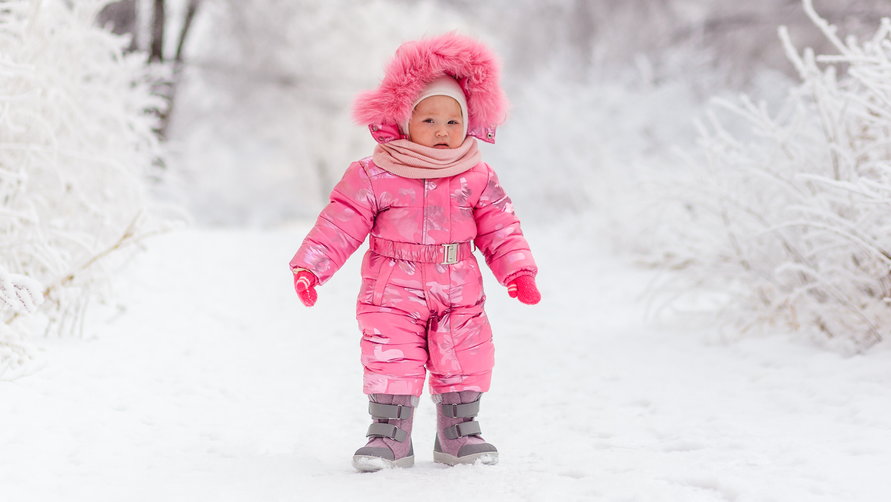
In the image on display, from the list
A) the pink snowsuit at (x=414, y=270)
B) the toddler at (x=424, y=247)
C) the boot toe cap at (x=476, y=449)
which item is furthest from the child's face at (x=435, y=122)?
the boot toe cap at (x=476, y=449)

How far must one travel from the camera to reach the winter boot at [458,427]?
8.43ft

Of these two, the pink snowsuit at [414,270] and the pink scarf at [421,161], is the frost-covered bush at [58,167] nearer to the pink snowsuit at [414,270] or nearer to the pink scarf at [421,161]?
the pink snowsuit at [414,270]

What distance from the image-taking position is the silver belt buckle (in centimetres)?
259

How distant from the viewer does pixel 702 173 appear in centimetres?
406

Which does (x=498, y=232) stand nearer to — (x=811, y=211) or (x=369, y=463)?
(x=369, y=463)

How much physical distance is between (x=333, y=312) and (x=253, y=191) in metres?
18.7

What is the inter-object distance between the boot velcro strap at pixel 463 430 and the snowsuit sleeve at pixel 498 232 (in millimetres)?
476

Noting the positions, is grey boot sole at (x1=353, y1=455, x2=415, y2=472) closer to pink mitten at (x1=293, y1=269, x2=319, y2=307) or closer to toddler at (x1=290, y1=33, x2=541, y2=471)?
toddler at (x1=290, y1=33, x2=541, y2=471)

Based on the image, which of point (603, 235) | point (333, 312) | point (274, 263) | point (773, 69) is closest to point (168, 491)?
point (333, 312)

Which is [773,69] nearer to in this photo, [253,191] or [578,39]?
[578,39]

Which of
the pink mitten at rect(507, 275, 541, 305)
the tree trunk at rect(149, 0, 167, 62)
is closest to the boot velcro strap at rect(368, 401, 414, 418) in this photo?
the pink mitten at rect(507, 275, 541, 305)

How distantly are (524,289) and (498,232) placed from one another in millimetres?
221

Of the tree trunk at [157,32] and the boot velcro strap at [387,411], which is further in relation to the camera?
the tree trunk at [157,32]

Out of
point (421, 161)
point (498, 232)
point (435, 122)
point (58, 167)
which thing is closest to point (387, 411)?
point (498, 232)
